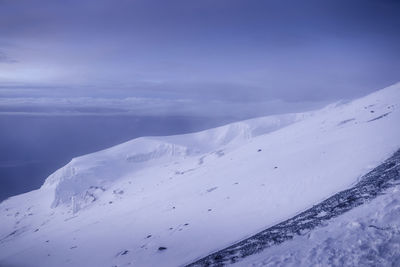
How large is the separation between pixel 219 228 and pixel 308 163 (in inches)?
424

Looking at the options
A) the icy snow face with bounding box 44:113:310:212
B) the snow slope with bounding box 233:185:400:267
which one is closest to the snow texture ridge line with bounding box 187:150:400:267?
the snow slope with bounding box 233:185:400:267

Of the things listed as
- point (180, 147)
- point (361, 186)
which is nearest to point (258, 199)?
point (361, 186)

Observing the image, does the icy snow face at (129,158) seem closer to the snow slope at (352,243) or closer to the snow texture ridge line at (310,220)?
the snow texture ridge line at (310,220)

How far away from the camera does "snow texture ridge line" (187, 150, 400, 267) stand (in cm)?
1070

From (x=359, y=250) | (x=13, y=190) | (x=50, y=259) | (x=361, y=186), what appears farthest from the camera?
(x=13, y=190)

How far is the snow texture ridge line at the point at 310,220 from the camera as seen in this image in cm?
1070

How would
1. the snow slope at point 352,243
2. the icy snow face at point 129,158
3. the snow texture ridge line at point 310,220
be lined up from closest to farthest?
the snow slope at point 352,243
the snow texture ridge line at point 310,220
the icy snow face at point 129,158

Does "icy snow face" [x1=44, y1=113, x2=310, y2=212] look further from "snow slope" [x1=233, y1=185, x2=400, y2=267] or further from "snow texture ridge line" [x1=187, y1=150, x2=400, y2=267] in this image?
"snow slope" [x1=233, y1=185, x2=400, y2=267]

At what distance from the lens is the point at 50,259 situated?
83.1 feet

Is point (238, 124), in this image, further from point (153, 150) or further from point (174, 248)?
point (174, 248)

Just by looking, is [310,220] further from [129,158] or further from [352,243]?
[129,158]

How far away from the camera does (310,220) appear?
11.6 meters

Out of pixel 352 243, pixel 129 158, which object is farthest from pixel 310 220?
pixel 129 158

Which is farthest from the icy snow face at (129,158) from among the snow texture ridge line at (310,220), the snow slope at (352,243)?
the snow slope at (352,243)
